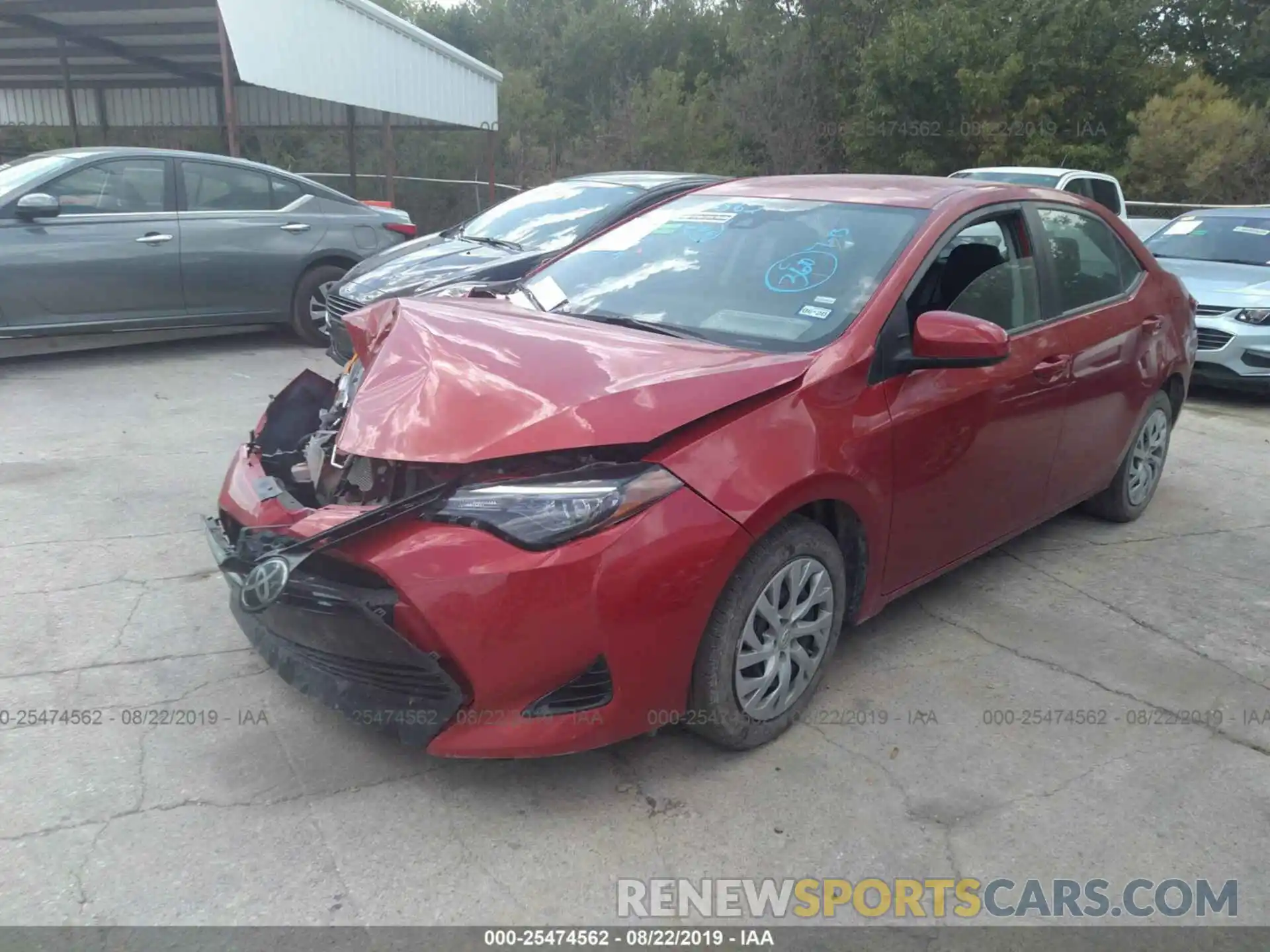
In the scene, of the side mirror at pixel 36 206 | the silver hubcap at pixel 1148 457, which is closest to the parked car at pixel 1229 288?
the silver hubcap at pixel 1148 457

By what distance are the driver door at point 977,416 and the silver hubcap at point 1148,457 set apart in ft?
3.62

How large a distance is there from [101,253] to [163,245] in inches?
18.6

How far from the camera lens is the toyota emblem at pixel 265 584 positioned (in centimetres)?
271

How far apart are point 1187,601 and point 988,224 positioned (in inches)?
72.4

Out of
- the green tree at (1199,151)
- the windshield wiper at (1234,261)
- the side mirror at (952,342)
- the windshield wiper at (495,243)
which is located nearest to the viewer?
the side mirror at (952,342)

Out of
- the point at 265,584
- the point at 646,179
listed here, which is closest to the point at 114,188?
the point at 646,179

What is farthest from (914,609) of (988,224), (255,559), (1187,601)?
(255,559)

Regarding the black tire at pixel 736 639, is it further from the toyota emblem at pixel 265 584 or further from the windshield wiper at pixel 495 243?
the windshield wiper at pixel 495 243

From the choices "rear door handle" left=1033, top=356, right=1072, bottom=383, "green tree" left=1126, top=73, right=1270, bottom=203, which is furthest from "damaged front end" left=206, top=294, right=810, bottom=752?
"green tree" left=1126, top=73, right=1270, bottom=203

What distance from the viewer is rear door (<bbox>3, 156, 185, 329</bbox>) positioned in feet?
24.0

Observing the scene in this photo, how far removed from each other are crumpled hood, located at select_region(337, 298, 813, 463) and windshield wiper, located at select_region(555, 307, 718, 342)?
10cm

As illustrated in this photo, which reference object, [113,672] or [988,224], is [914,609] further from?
[113,672]

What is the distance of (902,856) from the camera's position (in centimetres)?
273

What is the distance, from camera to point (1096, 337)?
4438 mm
